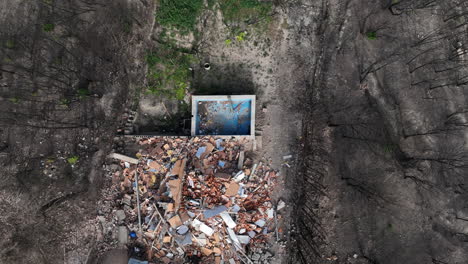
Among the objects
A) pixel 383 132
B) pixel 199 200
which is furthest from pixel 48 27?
pixel 383 132

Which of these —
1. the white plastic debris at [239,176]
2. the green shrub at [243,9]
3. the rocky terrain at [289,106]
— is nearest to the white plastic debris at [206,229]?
the white plastic debris at [239,176]

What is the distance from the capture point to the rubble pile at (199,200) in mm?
10500

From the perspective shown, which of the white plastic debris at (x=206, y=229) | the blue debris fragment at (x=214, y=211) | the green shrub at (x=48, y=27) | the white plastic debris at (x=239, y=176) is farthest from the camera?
the green shrub at (x=48, y=27)

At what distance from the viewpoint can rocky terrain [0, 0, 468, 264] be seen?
10852 mm

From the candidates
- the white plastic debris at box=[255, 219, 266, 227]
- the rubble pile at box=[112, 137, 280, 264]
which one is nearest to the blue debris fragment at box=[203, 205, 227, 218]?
the rubble pile at box=[112, 137, 280, 264]

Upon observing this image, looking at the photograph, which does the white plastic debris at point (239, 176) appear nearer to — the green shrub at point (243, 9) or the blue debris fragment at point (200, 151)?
the blue debris fragment at point (200, 151)

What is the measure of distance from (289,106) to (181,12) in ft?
19.0

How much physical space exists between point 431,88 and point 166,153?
10881 mm

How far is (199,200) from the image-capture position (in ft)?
34.7

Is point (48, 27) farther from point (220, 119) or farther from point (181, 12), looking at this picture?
A: point (220, 119)

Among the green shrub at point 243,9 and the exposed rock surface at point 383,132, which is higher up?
the green shrub at point 243,9

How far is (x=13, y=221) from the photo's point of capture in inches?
441

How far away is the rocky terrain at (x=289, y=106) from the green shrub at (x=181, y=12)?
14 cm

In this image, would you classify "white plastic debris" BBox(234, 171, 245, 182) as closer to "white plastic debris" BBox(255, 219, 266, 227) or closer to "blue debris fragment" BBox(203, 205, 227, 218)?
"blue debris fragment" BBox(203, 205, 227, 218)
